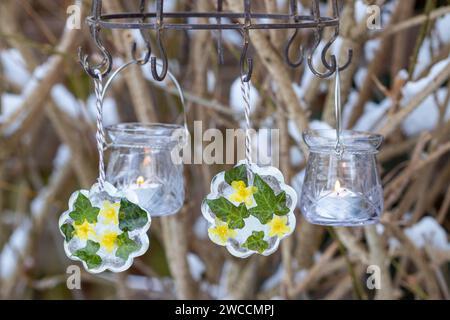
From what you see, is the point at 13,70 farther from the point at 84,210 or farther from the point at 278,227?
the point at 278,227

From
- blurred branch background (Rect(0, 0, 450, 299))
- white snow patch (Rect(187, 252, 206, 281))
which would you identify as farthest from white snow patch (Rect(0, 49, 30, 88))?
white snow patch (Rect(187, 252, 206, 281))

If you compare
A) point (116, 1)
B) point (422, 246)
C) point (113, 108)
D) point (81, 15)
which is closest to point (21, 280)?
point (113, 108)

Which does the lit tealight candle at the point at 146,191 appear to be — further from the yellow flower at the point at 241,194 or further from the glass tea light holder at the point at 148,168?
the yellow flower at the point at 241,194

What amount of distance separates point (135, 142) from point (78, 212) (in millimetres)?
214

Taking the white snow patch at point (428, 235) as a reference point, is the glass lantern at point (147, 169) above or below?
above

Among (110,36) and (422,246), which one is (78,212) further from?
(422,246)

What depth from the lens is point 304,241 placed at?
5.59 ft

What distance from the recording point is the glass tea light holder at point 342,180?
1044 mm

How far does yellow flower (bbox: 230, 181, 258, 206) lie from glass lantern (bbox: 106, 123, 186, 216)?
Result: 0.20 meters

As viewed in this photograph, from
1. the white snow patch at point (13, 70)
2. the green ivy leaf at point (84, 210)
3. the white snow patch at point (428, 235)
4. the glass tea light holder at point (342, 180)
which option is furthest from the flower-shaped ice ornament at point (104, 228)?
the white snow patch at point (13, 70)

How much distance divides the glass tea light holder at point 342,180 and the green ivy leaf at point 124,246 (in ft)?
0.82

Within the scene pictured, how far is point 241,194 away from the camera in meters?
0.98

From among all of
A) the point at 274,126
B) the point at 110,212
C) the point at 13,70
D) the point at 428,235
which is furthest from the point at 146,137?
the point at 13,70

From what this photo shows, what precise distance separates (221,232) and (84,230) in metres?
0.17
